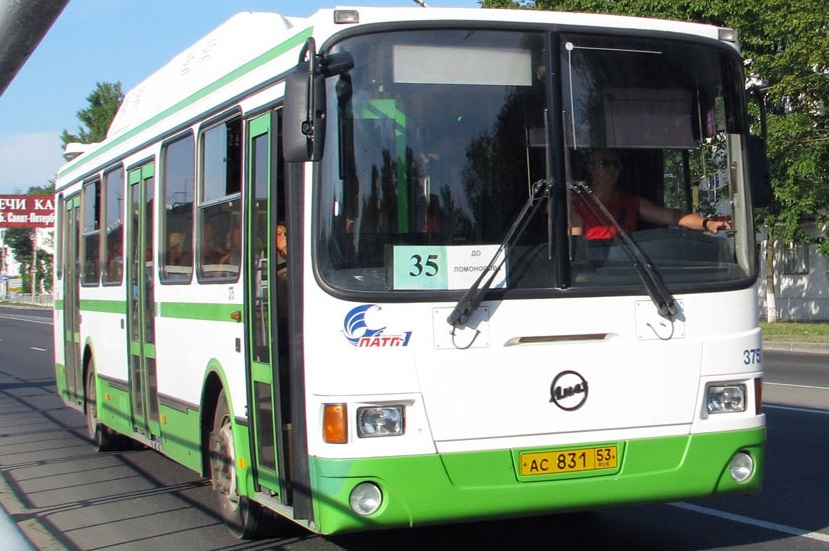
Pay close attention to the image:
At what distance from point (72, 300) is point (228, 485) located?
5.82 m

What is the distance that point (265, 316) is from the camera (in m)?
6.61

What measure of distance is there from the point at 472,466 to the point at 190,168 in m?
3.49

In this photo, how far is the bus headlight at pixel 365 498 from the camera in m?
5.62

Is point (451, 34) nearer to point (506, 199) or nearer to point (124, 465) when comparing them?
point (506, 199)

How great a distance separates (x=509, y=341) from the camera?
5820 mm

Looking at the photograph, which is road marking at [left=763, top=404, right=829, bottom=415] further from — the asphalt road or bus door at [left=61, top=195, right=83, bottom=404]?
bus door at [left=61, top=195, right=83, bottom=404]

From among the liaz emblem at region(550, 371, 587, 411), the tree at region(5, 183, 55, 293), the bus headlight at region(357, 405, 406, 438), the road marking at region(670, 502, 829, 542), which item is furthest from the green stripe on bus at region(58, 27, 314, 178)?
the tree at region(5, 183, 55, 293)

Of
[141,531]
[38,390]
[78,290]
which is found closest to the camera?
[141,531]

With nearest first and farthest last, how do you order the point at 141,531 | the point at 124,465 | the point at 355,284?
1. the point at 355,284
2. the point at 141,531
3. the point at 124,465

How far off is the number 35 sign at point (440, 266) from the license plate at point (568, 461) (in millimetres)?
901

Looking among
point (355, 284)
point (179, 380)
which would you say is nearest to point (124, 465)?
point (179, 380)

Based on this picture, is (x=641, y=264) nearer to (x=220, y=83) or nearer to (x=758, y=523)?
(x=758, y=523)

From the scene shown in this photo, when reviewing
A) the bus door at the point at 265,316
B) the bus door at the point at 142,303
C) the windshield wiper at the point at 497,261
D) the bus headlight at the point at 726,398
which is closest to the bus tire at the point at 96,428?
the bus door at the point at 142,303

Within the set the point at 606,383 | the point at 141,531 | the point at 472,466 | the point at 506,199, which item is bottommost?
the point at 141,531
